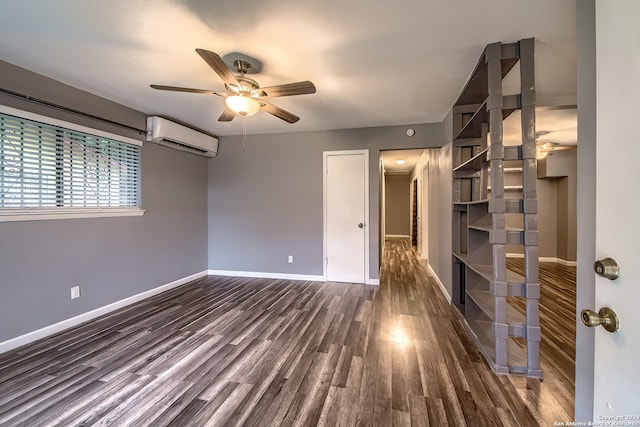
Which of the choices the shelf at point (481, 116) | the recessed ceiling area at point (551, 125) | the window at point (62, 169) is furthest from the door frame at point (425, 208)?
the window at point (62, 169)

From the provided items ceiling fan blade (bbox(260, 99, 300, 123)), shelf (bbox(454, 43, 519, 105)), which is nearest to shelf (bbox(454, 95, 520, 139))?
shelf (bbox(454, 43, 519, 105))

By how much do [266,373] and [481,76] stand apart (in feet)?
9.82

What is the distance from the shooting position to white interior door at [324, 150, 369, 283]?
3.90m

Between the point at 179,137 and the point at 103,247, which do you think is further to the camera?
the point at 179,137

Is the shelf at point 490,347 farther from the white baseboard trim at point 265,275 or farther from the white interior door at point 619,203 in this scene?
the white baseboard trim at point 265,275

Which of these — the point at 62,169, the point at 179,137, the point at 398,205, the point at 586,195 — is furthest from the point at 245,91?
the point at 398,205

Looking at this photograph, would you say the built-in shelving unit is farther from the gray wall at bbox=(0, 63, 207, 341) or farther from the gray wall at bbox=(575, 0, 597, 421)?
the gray wall at bbox=(0, 63, 207, 341)

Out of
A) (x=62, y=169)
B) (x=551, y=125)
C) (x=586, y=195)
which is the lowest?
(x=586, y=195)

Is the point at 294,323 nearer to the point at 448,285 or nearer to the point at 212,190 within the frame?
the point at 448,285

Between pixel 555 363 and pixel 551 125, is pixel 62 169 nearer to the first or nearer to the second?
pixel 555 363

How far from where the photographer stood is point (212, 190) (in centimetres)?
443

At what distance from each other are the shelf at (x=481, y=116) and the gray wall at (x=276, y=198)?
1169mm

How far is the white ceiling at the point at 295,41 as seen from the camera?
1548 mm

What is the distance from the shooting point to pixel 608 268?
25.9 inches
